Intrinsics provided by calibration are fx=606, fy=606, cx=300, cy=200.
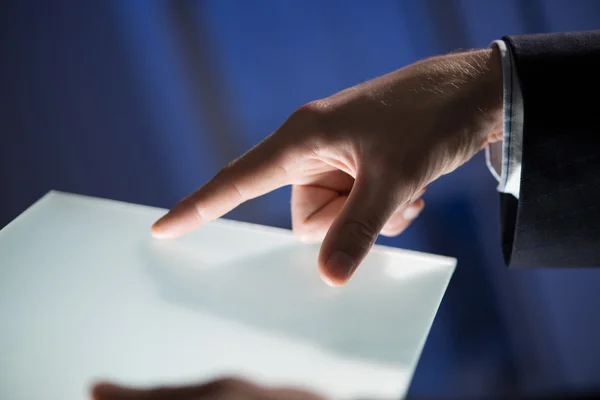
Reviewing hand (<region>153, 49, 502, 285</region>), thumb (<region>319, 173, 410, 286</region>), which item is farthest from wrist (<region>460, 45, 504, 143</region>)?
thumb (<region>319, 173, 410, 286</region>)

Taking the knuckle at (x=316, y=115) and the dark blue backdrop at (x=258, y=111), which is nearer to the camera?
the knuckle at (x=316, y=115)

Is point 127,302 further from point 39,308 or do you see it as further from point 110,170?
point 110,170

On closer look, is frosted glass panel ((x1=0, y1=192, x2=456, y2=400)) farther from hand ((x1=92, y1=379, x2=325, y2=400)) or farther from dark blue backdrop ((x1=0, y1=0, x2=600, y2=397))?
dark blue backdrop ((x1=0, y1=0, x2=600, y2=397))

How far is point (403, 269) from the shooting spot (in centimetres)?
63

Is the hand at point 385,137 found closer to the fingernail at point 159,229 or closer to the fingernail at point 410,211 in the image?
the fingernail at point 159,229

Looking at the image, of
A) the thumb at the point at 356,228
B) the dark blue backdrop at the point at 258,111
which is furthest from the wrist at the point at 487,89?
the dark blue backdrop at the point at 258,111

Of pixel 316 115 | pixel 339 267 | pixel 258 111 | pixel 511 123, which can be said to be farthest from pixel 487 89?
pixel 258 111

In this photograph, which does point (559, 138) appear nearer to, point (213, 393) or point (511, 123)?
point (511, 123)

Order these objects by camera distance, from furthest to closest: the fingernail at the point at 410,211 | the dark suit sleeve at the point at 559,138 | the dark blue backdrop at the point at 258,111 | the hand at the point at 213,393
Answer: the dark blue backdrop at the point at 258,111 < the fingernail at the point at 410,211 < the dark suit sleeve at the point at 559,138 < the hand at the point at 213,393

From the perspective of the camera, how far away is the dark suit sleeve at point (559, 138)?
0.62 m

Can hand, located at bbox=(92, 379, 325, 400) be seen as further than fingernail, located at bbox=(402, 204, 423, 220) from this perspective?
No

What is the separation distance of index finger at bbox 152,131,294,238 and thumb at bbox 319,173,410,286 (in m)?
0.13

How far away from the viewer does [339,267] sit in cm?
53

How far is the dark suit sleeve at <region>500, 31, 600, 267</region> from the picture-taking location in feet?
2.02
